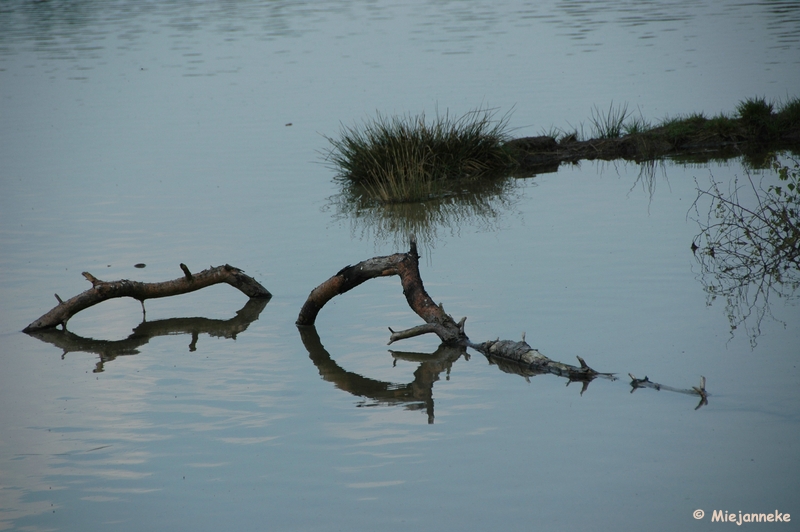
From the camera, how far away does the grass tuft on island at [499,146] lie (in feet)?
46.0

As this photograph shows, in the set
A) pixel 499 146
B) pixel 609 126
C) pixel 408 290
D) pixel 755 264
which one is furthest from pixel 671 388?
pixel 609 126

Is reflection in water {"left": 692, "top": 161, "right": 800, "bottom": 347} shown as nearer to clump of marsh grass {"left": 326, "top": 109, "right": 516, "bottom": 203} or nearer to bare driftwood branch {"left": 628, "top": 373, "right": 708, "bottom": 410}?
bare driftwood branch {"left": 628, "top": 373, "right": 708, "bottom": 410}

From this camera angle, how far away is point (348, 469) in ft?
18.5

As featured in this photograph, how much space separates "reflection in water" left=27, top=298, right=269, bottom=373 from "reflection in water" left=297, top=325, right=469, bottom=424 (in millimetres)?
966

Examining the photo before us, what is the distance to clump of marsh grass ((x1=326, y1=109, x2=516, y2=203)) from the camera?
44.7 ft

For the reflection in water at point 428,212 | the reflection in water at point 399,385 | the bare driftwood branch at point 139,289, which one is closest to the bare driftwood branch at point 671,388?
the reflection in water at point 399,385

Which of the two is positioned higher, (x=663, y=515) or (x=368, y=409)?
(x=368, y=409)

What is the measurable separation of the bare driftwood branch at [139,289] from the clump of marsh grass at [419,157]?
4.65 meters

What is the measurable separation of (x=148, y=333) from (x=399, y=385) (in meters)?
2.78

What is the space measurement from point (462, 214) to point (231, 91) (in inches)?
624

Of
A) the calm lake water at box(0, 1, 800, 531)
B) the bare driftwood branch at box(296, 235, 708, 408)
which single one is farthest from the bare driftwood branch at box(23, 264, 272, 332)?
the bare driftwood branch at box(296, 235, 708, 408)

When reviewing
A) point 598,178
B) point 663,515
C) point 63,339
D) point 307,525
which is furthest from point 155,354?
point 598,178

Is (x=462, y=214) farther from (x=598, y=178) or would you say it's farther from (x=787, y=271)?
(x=787, y=271)

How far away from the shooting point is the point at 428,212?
42.2 feet
